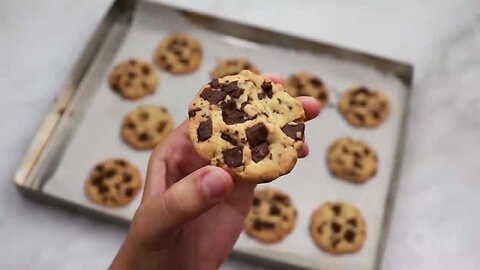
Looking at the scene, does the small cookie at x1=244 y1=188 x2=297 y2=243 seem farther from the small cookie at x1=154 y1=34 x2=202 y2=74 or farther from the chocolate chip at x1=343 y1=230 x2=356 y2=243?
the small cookie at x1=154 y1=34 x2=202 y2=74

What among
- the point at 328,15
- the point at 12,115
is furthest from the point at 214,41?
the point at 12,115

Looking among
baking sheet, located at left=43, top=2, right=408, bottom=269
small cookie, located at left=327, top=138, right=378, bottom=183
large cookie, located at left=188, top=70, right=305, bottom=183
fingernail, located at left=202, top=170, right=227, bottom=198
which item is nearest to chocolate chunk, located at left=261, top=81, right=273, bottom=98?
large cookie, located at left=188, top=70, right=305, bottom=183

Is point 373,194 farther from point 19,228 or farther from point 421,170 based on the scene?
point 19,228

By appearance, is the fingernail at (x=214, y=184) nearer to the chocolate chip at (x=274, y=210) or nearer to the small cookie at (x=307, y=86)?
the chocolate chip at (x=274, y=210)

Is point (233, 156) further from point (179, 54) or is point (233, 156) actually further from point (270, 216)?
point (179, 54)

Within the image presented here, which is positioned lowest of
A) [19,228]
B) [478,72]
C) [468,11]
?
[19,228]

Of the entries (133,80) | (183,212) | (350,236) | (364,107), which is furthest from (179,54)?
(183,212)

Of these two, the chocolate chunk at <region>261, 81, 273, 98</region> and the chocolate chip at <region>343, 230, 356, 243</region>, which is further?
the chocolate chip at <region>343, 230, 356, 243</region>
